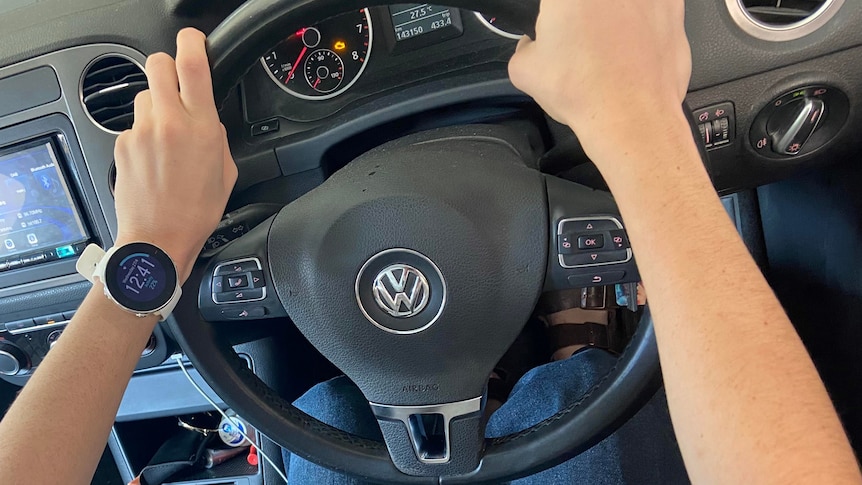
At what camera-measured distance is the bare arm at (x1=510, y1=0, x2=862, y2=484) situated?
381 millimetres

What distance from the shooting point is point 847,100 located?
69 centimetres

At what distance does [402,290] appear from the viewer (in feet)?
1.96

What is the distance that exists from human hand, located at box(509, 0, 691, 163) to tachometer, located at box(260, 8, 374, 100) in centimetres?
33

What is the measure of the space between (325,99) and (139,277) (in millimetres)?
317

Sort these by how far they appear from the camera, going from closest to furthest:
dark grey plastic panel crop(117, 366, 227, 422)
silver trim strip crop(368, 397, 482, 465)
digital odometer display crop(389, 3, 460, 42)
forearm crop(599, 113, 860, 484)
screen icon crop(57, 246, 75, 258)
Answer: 1. forearm crop(599, 113, 860, 484)
2. silver trim strip crop(368, 397, 482, 465)
3. digital odometer display crop(389, 3, 460, 42)
4. screen icon crop(57, 246, 75, 258)
5. dark grey plastic panel crop(117, 366, 227, 422)

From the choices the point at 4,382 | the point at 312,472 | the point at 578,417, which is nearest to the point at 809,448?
the point at 578,417

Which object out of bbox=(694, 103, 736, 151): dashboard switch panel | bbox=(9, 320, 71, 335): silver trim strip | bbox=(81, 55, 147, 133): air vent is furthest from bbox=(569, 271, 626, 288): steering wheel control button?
bbox=(9, 320, 71, 335): silver trim strip

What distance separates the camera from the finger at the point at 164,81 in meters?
0.57

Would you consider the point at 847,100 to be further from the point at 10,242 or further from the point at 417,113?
the point at 10,242

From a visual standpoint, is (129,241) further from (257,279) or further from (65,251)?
(65,251)

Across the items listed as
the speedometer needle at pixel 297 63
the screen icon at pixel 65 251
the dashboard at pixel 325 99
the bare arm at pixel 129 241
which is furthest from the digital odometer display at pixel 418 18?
the screen icon at pixel 65 251

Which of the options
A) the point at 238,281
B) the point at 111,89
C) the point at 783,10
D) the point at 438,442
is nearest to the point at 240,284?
the point at 238,281

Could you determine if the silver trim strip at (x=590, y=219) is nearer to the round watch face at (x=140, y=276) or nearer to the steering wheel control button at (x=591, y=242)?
the steering wheel control button at (x=591, y=242)

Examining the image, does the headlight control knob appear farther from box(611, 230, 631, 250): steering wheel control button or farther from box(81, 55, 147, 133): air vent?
box(611, 230, 631, 250): steering wheel control button
